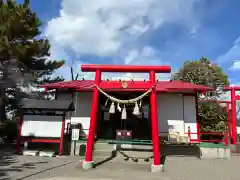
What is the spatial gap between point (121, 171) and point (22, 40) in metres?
15.1

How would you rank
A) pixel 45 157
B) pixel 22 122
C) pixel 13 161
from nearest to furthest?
pixel 13 161 → pixel 45 157 → pixel 22 122

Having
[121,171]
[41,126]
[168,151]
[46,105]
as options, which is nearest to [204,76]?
[168,151]

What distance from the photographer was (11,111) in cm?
1997

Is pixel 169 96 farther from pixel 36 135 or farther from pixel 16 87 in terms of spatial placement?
pixel 16 87

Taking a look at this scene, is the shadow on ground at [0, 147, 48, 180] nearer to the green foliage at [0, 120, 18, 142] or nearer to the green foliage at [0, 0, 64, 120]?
the green foliage at [0, 120, 18, 142]

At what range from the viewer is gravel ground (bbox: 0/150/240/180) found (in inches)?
281

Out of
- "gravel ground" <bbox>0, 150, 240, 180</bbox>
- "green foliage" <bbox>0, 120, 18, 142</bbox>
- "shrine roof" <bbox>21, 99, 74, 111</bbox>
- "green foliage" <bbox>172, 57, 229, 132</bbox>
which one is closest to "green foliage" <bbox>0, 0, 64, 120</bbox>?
"green foliage" <bbox>0, 120, 18, 142</bbox>

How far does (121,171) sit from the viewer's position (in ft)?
26.6

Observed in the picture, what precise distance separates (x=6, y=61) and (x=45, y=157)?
10444 mm

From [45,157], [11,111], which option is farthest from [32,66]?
[45,157]

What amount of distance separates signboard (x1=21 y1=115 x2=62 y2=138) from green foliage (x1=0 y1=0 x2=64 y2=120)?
24.8 feet

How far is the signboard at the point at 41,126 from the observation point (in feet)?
37.1

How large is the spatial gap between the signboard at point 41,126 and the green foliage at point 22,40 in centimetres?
756

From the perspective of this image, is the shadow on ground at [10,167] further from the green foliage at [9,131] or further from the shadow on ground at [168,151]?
the green foliage at [9,131]
